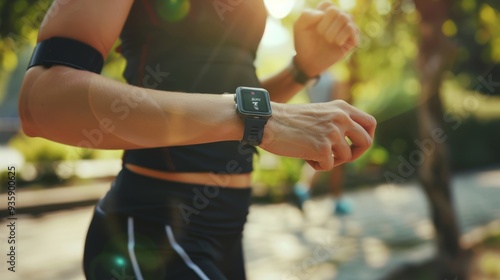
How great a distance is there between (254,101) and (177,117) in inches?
7.0

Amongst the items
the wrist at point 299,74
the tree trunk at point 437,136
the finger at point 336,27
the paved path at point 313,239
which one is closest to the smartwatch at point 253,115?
the finger at point 336,27

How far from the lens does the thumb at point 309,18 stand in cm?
173

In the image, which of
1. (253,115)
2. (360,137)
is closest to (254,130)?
(253,115)

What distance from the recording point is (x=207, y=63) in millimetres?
1527

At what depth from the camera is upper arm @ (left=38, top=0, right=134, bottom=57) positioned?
121cm

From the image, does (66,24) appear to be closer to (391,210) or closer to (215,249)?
(215,249)

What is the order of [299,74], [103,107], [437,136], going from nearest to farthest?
[103,107] → [299,74] → [437,136]

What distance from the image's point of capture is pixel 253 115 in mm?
1192

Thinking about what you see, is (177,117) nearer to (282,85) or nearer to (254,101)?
(254,101)

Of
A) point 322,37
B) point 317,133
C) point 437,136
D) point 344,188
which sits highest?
point 317,133

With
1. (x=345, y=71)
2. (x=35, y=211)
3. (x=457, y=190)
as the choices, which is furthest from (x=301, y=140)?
(x=457, y=190)

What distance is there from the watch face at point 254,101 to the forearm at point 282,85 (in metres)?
0.72

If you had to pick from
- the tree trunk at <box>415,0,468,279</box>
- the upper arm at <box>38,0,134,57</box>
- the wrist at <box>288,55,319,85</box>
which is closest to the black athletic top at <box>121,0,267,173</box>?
the upper arm at <box>38,0,134,57</box>

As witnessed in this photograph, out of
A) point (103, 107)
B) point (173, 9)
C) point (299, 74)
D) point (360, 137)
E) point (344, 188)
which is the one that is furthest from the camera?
point (344, 188)
